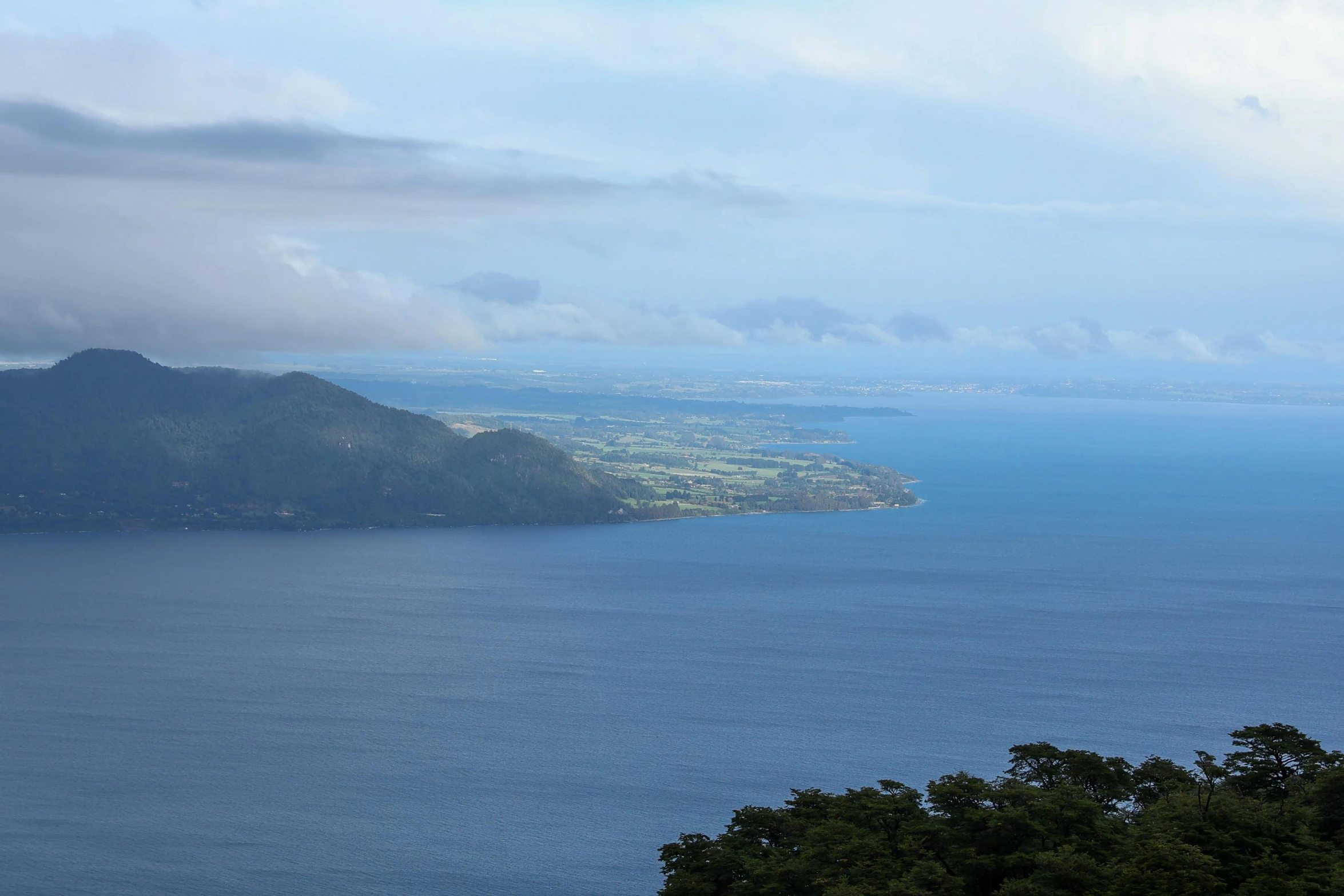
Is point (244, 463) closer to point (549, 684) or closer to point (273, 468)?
point (273, 468)

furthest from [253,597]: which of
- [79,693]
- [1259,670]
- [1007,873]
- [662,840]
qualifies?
[1007,873]

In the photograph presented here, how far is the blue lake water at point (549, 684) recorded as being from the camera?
2256 inches

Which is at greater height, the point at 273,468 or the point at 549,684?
the point at 273,468

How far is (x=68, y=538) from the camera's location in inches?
5728

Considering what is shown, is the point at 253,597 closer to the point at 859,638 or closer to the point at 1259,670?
the point at 859,638

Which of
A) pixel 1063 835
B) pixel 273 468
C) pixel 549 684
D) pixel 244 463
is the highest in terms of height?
pixel 244 463

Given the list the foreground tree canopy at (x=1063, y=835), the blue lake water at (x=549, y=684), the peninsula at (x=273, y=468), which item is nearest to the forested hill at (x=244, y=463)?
the peninsula at (x=273, y=468)

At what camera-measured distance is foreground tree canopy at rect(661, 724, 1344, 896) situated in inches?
1293

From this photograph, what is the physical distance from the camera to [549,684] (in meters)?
83.0

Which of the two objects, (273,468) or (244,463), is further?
(244,463)

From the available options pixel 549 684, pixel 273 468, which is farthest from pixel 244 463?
pixel 549 684

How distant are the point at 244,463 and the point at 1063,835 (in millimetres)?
146522

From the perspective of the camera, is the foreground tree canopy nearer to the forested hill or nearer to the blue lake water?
the blue lake water

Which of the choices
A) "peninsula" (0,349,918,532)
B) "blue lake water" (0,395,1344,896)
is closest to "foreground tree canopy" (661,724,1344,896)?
"blue lake water" (0,395,1344,896)
